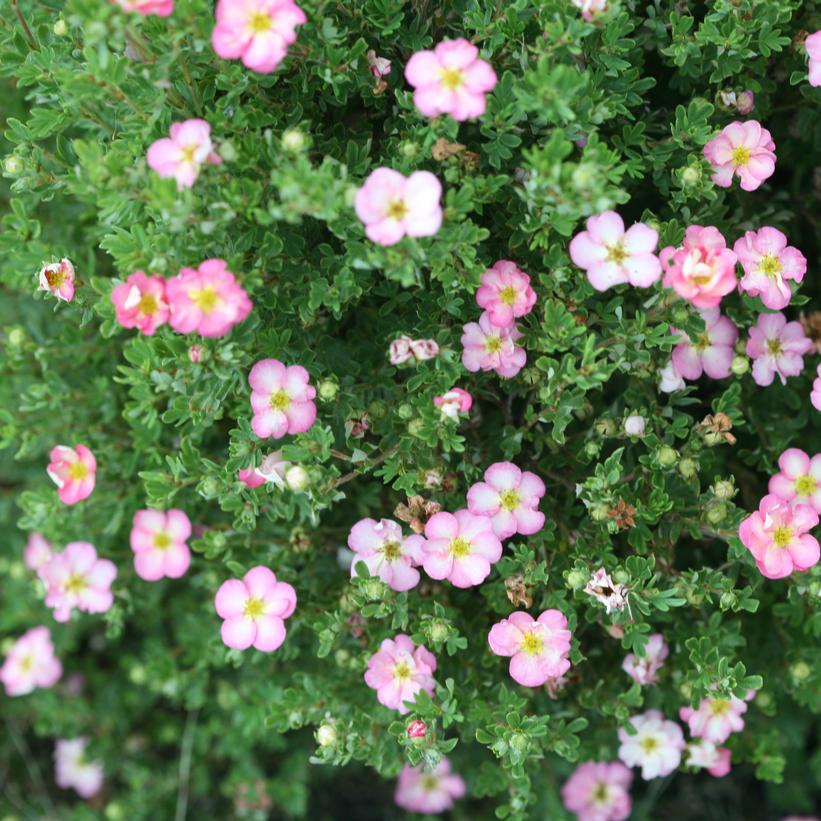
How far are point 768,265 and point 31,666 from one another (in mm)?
2609

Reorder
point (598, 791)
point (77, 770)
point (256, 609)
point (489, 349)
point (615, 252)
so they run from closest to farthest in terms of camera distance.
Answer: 1. point (615, 252)
2. point (489, 349)
3. point (256, 609)
4. point (598, 791)
5. point (77, 770)

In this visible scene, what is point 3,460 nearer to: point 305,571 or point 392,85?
point 305,571

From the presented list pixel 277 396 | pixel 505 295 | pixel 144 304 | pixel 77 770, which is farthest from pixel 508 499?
pixel 77 770

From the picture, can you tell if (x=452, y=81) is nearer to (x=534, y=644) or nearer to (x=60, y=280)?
(x=60, y=280)

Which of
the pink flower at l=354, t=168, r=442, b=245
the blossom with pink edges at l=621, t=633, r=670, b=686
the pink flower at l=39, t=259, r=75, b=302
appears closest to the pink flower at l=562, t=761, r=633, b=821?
the blossom with pink edges at l=621, t=633, r=670, b=686

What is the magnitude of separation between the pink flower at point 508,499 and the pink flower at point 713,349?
0.45m

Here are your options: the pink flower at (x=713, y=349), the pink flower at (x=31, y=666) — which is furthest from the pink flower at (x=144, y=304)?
the pink flower at (x=31, y=666)

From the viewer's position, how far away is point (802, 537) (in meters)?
2.02

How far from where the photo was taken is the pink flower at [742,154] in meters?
2.05

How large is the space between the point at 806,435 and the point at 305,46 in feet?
5.18

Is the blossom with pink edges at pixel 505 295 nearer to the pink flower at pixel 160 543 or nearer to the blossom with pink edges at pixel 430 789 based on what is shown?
the pink flower at pixel 160 543

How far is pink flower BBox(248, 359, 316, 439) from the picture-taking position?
77.6 inches

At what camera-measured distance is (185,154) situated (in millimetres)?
1803

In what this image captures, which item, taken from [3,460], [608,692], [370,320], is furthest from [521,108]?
[3,460]
